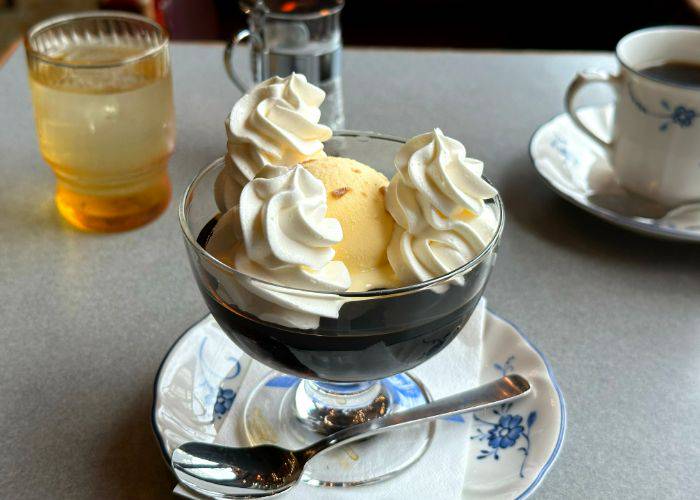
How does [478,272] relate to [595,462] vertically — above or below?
above

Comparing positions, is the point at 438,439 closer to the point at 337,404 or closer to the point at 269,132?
the point at 337,404

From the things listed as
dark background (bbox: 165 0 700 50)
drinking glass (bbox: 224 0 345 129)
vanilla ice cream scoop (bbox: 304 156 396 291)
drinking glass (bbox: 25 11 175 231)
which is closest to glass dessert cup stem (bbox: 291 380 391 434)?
vanilla ice cream scoop (bbox: 304 156 396 291)

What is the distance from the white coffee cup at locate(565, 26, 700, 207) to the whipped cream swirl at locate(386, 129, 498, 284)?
1.35 ft

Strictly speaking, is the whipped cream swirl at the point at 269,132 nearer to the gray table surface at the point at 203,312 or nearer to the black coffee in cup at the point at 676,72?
the gray table surface at the point at 203,312

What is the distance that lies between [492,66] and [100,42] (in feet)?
2.32

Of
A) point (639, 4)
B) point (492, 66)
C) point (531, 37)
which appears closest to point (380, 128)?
point (492, 66)

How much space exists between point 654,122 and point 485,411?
464 mm

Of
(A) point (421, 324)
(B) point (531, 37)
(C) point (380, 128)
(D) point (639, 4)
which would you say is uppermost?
(A) point (421, 324)

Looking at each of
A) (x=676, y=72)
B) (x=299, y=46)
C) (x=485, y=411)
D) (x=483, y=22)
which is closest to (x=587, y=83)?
(x=676, y=72)

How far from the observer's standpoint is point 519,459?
672 millimetres

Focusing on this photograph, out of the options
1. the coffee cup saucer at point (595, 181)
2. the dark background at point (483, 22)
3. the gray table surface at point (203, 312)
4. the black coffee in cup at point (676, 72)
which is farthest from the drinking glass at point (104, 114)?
the dark background at point (483, 22)

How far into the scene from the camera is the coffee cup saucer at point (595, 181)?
0.96 metres

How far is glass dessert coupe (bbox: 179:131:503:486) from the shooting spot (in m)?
0.58

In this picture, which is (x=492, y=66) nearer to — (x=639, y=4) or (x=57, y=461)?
(x=57, y=461)
